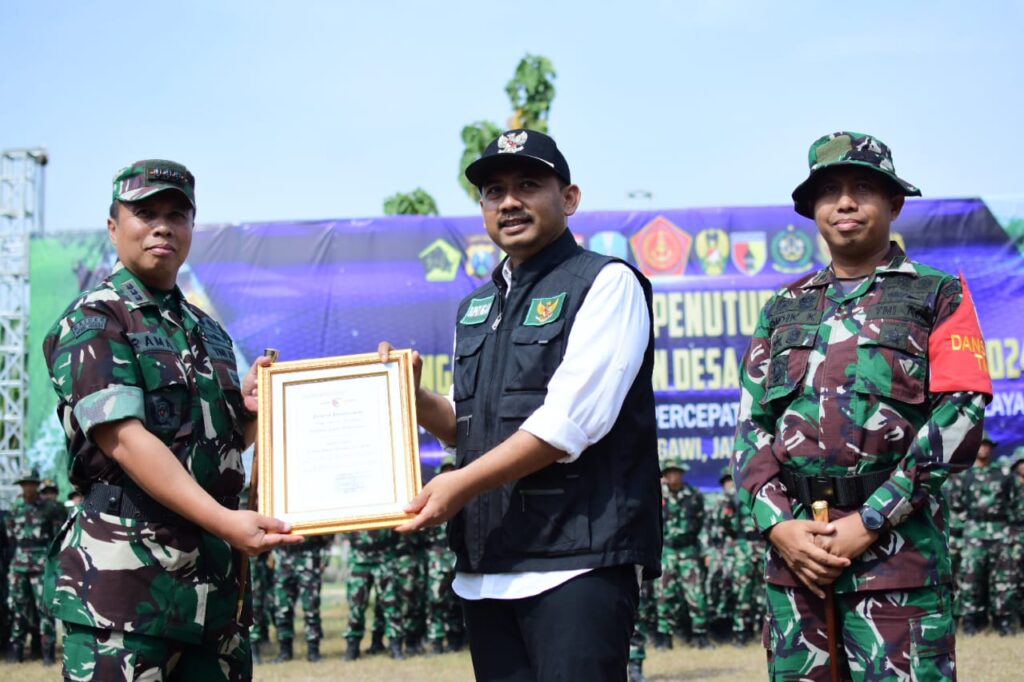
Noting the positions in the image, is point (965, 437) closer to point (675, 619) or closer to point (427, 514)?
point (427, 514)

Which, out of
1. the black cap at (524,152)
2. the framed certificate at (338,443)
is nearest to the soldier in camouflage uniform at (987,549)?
the black cap at (524,152)

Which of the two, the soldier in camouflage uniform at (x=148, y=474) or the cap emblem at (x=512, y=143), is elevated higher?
the cap emblem at (x=512, y=143)

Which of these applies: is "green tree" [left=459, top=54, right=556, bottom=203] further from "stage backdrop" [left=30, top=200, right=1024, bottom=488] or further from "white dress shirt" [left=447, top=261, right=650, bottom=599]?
"white dress shirt" [left=447, top=261, right=650, bottom=599]

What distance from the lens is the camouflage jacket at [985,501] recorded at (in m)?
12.7

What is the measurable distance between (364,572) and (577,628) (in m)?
9.95

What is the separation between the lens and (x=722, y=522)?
12.6 metres

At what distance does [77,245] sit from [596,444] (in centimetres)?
1049

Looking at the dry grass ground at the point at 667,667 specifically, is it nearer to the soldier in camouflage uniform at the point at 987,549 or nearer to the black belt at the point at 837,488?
the soldier in camouflage uniform at the point at 987,549

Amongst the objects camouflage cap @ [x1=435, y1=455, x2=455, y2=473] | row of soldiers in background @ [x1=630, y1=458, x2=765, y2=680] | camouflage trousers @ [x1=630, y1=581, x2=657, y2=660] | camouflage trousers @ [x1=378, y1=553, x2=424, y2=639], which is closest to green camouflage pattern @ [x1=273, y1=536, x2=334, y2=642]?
camouflage trousers @ [x1=378, y1=553, x2=424, y2=639]

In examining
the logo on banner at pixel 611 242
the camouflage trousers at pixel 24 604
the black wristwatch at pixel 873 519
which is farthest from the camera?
the camouflage trousers at pixel 24 604

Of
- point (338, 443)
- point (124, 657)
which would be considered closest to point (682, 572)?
point (338, 443)

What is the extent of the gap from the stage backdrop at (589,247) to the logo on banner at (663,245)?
0.01 metres

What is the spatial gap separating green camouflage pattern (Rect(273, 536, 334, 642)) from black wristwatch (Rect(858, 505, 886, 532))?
9836mm

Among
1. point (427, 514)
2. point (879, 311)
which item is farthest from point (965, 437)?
point (427, 514)
